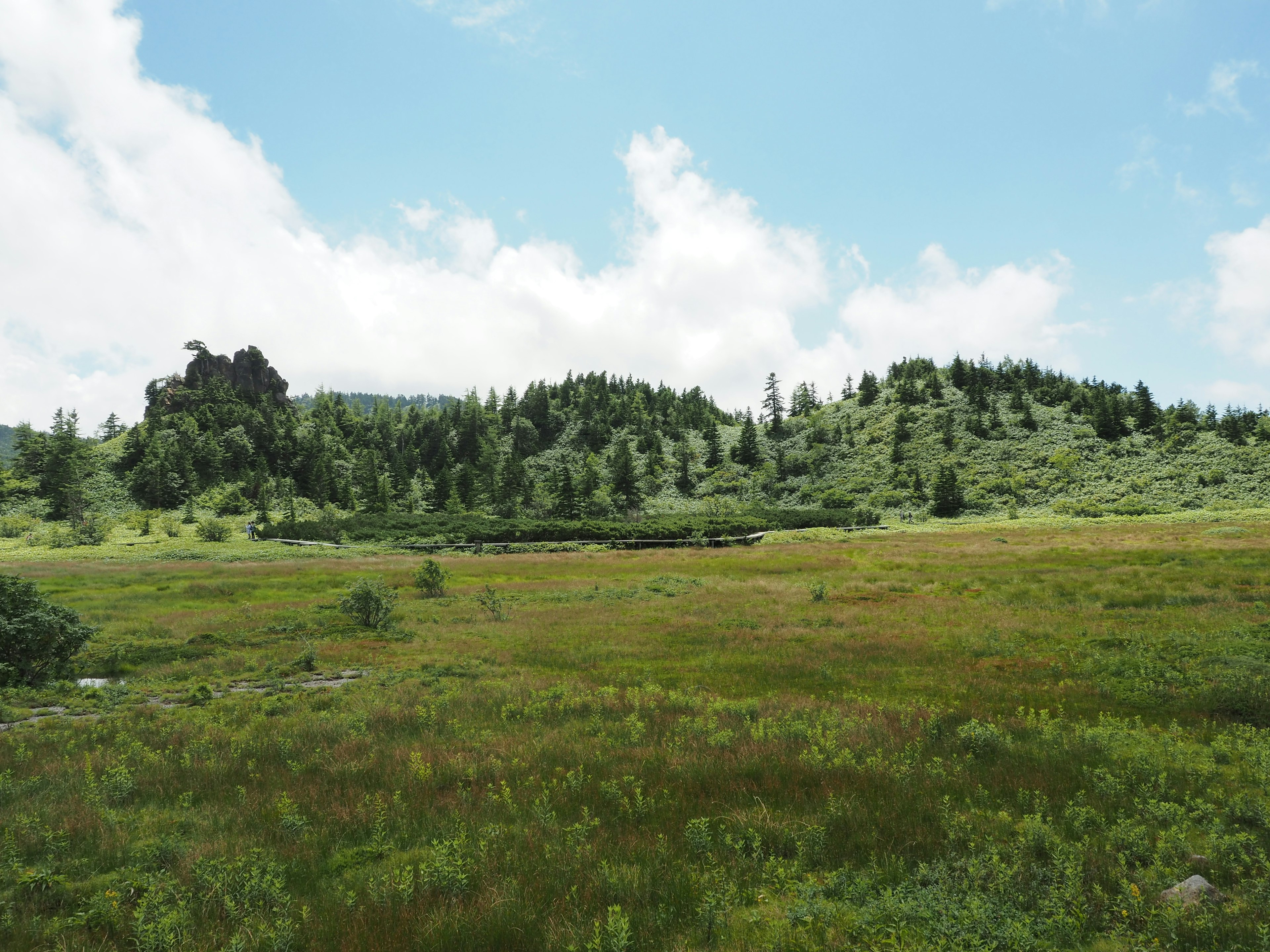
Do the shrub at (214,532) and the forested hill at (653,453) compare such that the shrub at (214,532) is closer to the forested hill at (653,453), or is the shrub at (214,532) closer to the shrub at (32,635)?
the forested hill at (653,453)

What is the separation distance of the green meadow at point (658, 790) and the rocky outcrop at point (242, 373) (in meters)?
158

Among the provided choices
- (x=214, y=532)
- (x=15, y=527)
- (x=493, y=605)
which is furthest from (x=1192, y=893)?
(x=15, y=527)

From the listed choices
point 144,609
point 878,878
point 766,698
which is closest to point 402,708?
point 766,698

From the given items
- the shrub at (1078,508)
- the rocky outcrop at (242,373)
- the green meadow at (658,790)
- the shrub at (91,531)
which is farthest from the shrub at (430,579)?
the rocky outcrop at (242,373)

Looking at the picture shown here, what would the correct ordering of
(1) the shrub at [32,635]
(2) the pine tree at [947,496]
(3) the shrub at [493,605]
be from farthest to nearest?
(2) the pine tree at [947,496], (3) the shrub at [493,605], (1) the shrub at [32,635]

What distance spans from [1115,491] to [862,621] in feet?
312

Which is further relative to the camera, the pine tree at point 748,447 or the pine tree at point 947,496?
the pine tree at point 748,447

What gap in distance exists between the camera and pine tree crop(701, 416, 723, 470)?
132000mm

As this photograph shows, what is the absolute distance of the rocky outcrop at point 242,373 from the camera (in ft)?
481

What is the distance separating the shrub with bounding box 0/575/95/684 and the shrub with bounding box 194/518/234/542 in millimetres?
72316

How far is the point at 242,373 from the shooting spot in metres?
153

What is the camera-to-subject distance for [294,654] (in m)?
20.5

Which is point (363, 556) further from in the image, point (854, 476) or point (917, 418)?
point (917, 418)

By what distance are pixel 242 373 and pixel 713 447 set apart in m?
128
